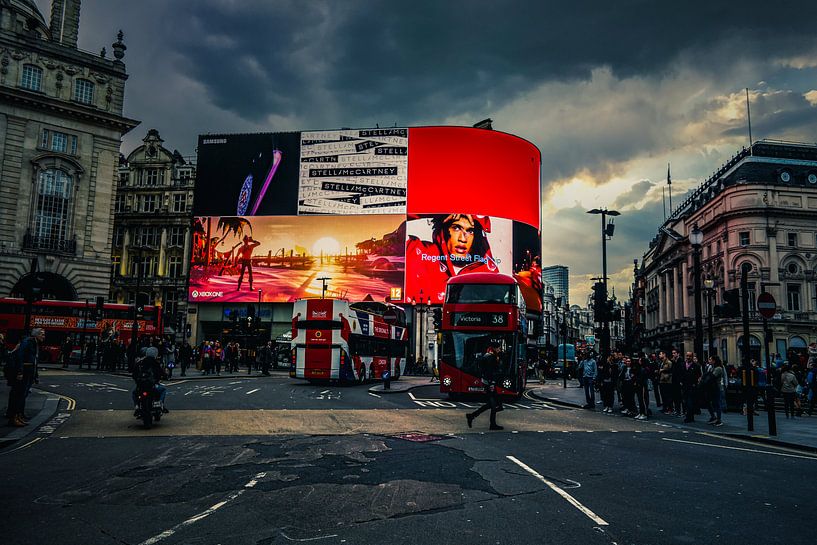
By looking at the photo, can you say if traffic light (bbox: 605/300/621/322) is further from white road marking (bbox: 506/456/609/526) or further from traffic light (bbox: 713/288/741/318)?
white road marking (bbox: 506/456/609/526)

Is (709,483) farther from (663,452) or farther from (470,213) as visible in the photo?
(470,213)

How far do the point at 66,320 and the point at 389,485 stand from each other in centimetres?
3756

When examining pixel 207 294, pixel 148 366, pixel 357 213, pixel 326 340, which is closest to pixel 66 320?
pixel 326 340

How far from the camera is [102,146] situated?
1826 inches

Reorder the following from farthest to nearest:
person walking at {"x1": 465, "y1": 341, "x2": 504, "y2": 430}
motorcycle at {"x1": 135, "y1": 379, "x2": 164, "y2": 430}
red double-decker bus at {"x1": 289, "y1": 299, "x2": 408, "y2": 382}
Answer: red double-decker bus at {"x1": 289, "y1": 299, "x2": 408, "y2": 382}
person walking at {"x1": 465, "y1": 341, "x2": 504, "y2": 430}
motorcycle at {"x1": 135, "y1": 379, "x2": 164, "y2": 430}

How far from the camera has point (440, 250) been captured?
5959 centimetres

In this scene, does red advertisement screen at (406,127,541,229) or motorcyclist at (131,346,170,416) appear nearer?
motorcyclist at (131,346,170,416)

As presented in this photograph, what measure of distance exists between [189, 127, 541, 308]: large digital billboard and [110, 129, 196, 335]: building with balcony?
29.4ft

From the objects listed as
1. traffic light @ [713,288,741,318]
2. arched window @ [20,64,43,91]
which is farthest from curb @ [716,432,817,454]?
arched window @ [20,64,43,91]

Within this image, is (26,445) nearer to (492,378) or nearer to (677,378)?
(492,378)

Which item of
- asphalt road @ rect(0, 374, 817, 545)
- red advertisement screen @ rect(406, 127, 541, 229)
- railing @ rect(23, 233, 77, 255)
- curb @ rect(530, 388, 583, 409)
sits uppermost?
red advertisement screen @ rect(406, 127, 541, 229)

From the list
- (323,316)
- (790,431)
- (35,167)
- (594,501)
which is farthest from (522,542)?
(35,167)

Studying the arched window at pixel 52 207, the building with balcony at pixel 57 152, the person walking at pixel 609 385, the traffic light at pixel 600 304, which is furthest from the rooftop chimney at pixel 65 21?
the person walking at pixel 609 385

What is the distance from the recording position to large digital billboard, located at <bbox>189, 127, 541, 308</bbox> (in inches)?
2346
